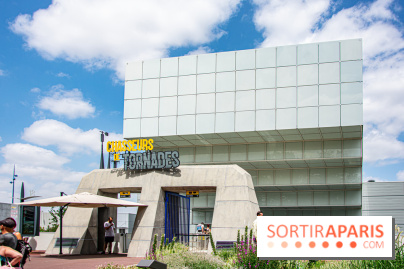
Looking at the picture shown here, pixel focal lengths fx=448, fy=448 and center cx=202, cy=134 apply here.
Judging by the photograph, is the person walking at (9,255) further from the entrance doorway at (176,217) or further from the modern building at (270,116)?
the modern building at (270,116)

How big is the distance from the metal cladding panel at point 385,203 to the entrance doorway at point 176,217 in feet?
62.6

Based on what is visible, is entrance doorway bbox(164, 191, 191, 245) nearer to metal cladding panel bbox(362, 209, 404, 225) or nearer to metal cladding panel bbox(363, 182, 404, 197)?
metal cladding panel bbox(362, 209, 404, 225)

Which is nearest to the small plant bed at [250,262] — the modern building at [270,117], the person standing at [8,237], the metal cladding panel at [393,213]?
the person standing at [8,237]

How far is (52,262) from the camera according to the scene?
59.7ft

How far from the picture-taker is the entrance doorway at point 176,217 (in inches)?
943

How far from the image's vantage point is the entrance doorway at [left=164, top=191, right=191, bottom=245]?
24.0m

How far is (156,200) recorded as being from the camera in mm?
23203

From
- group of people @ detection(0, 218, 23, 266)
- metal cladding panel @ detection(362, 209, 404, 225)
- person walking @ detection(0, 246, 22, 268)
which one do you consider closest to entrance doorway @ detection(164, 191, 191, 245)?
group of people @ detection(0, 218, 23, 266)

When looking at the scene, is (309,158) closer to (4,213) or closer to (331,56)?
(331,56)

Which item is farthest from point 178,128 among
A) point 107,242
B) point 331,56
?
point 107,242

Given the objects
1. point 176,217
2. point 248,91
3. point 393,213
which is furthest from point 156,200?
point 393,213

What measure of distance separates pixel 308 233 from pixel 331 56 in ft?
92.6

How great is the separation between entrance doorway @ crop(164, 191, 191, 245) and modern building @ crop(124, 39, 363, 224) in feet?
36.7

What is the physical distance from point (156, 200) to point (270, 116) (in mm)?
15065
